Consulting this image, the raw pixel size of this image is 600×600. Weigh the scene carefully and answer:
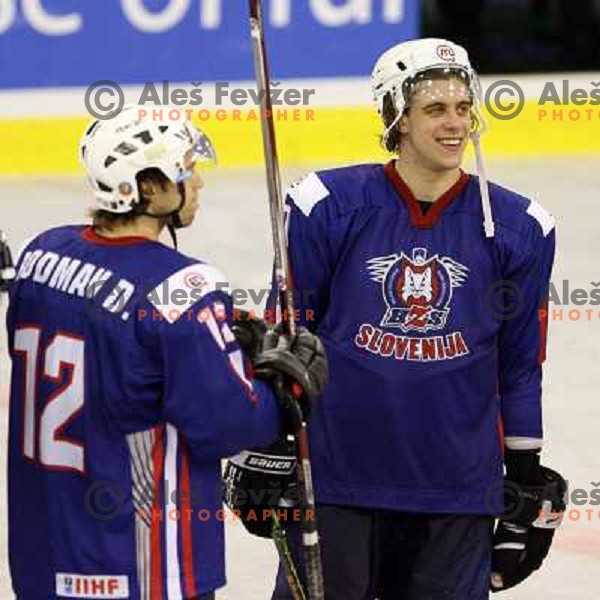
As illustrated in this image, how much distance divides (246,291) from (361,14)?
221cm

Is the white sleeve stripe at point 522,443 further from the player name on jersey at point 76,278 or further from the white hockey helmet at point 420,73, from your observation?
the player name on jersey at point 76,278

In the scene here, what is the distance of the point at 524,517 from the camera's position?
397cm

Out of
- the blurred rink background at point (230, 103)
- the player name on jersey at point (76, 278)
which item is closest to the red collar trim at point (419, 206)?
the player name on jersey at point (76, 278)

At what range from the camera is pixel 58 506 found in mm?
3383

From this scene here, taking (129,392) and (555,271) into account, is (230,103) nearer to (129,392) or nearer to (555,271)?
(555,271)

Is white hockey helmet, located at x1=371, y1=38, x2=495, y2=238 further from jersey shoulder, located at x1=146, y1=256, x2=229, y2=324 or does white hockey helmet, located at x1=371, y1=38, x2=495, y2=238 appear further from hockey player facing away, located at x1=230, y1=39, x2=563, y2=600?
jersey shoulder, located at x1=146, y1=256, x2=229, y2=324

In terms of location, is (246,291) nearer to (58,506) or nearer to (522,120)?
(522,120)

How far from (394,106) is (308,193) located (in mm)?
230

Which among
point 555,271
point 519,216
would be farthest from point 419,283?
point 555,271

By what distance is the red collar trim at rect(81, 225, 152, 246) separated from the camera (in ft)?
11.1

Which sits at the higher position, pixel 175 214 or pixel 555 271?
pixel 555 271

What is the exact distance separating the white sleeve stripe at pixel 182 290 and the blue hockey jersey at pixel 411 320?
0.53 m

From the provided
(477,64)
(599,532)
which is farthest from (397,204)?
(477,64)

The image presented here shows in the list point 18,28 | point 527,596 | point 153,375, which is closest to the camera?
point 153,375
